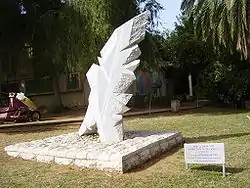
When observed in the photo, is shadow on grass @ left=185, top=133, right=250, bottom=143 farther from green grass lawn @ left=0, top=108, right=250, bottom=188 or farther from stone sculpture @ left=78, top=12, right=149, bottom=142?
stone sculpture @ left=78, top=12, right=149, bottom=142

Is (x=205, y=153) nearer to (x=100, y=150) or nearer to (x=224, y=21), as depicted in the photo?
(x=100, y=150)

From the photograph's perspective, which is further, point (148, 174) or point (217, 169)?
point (217, 169)

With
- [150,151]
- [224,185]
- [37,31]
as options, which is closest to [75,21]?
[37,31]

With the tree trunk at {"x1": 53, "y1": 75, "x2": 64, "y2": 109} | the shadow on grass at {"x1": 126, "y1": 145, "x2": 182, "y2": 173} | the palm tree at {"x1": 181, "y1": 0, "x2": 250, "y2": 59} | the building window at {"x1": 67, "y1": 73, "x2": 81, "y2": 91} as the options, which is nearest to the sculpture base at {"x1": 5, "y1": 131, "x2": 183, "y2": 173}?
the shadow on grass at {"x1": 126, "y1": 145, "x2": 182, "y2": 173}

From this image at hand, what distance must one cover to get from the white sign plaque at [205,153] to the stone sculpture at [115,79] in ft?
7.54

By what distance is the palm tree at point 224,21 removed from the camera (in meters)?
16.8

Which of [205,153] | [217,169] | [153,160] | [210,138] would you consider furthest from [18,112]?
[205,153]

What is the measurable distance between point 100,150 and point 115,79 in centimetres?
189

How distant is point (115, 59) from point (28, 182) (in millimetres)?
3682

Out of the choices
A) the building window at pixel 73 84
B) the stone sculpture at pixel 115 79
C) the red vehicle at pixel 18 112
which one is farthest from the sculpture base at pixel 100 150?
the building window at pixel 73 84

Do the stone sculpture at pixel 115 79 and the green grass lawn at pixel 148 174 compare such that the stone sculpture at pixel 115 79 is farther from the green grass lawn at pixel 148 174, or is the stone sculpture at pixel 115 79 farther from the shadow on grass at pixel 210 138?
the shadow on grass at pixel 210 138

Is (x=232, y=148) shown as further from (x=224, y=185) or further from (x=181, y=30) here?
(x=181, y=30)

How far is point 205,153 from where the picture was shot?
6898 mm

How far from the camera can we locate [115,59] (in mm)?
9461
